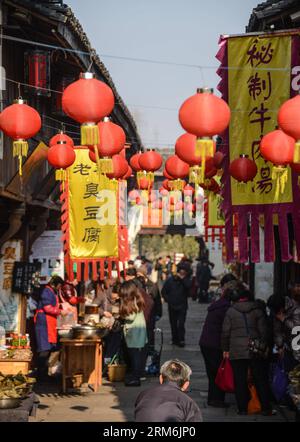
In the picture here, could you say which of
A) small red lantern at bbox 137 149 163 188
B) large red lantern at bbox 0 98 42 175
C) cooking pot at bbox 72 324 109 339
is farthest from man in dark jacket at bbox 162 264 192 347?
large red lantern at bbox 0 98 42 175

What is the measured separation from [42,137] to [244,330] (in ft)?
24.7

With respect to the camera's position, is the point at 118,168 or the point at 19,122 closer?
the point at 19,122

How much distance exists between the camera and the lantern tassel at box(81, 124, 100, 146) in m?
10.4

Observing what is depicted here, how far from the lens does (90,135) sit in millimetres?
10391

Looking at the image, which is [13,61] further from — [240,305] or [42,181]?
[240,305]

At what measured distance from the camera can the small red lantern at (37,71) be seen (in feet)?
58.7

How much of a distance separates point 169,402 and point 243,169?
4.99 meters

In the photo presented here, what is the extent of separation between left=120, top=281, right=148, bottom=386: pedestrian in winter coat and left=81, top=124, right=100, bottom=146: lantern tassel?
24.4ft

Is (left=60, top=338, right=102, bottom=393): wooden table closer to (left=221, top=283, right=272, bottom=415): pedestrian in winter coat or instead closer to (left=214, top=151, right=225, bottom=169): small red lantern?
(left=221, top=283, right=272, bottom=415): pedestrian in winter coat

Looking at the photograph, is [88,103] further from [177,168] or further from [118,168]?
[177,168]

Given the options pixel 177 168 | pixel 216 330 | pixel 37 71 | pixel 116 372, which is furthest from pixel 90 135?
pixel 116 372

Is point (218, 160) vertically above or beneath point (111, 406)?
above

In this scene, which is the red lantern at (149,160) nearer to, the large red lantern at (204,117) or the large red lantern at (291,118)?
the large red lantern at (204,117)
